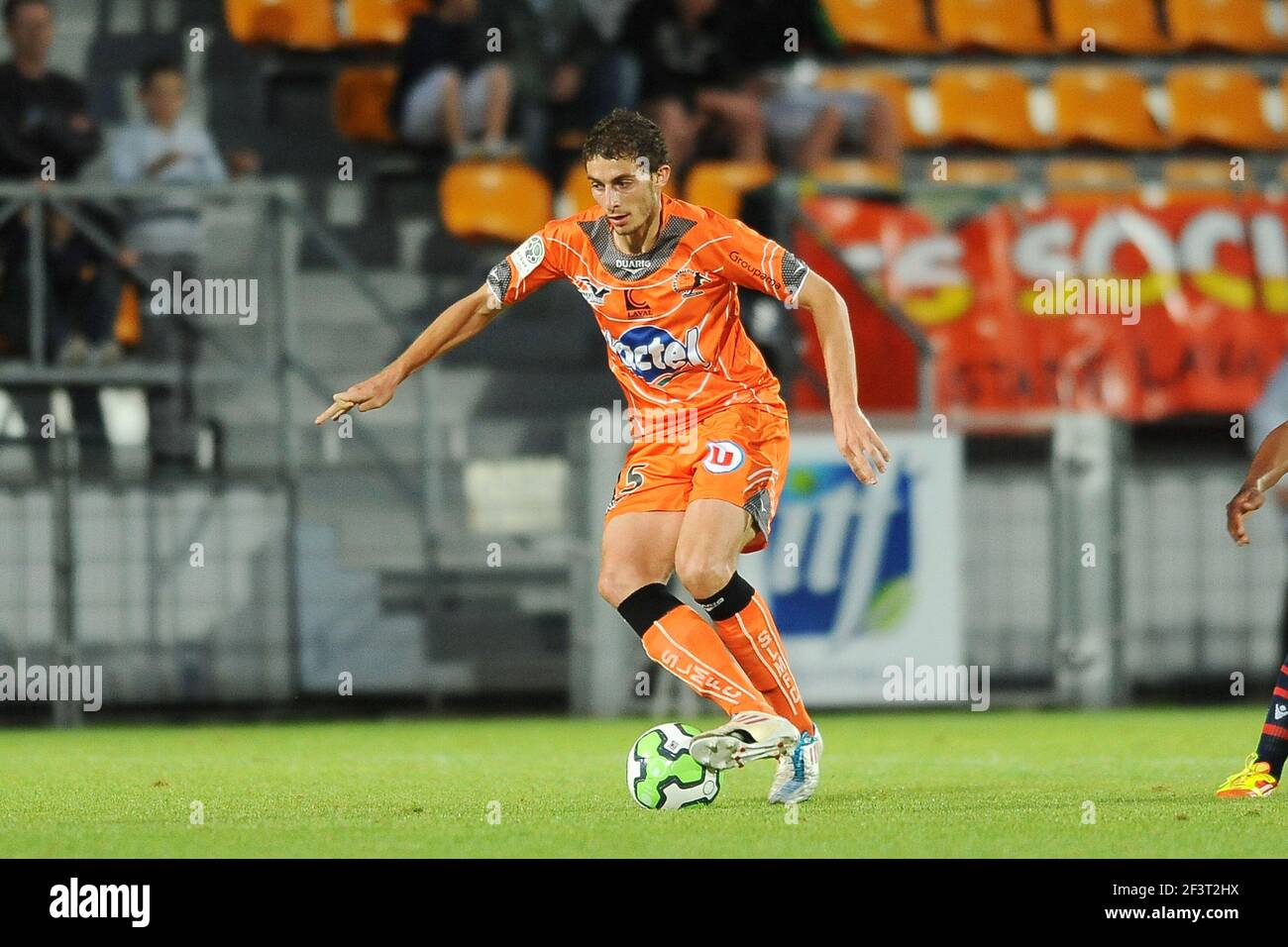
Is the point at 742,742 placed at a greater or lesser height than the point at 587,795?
greater

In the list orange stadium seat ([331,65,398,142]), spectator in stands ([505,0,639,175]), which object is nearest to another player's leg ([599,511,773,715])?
spectator in stands ([505,0,639,175])

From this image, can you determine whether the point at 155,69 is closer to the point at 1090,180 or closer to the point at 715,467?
the point at 1090,180

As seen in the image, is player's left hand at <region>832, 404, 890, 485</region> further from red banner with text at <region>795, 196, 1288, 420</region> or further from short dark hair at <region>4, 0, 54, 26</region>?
short dark hair at <region>4, 0, 54, 26</region>

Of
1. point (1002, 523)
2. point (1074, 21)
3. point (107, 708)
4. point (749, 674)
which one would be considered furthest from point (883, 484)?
point (1074, 21)

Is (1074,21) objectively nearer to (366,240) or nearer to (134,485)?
(366,240)

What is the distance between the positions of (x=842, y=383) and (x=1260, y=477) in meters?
1.35

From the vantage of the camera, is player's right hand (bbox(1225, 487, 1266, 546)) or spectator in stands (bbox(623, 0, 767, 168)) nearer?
player's right hand (bbox(1225, 487, 1266, 546))

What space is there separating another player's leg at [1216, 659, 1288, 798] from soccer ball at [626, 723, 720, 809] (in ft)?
5.65

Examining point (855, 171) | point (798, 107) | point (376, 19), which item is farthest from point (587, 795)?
point (376, 19)

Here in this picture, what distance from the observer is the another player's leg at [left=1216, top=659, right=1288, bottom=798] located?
714 cm

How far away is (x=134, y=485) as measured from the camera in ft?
40.4

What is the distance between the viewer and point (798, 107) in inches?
610

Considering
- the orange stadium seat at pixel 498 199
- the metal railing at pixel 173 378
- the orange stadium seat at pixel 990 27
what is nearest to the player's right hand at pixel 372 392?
the metal railing at pixel 173 378

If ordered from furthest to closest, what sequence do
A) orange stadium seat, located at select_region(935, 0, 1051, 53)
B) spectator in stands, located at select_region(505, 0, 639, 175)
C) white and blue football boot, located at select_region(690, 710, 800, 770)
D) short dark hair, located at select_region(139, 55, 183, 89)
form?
1. orange stadium seat, located at select_region(935, 0, 1051, 53)
2. spectator in stands, located at select_region(505, 0, 639, 175)
3. short dark hair, located at select_region(139, 55, 183, 89)
4. white and blue football boot, located at select_region(690, 710, 800, 770)
